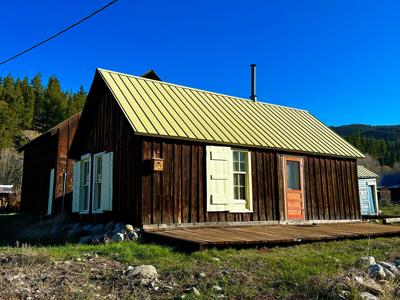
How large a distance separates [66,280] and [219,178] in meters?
6.65

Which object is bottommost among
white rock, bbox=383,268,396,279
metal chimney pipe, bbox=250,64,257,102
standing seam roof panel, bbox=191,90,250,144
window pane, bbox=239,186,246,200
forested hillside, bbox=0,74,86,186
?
white rock, bbox=383,268,396,279

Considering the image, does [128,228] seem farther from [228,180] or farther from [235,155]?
[235,155]

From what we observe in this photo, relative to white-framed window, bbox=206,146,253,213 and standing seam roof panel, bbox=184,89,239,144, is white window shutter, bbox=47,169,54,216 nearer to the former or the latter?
standing seam roof panel, bbox=184,89,239,144

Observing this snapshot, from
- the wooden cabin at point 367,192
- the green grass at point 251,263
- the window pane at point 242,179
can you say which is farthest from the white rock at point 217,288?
the wooden cabin at point 367,192

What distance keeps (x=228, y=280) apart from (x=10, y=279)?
3154mm

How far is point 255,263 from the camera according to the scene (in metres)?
7.08

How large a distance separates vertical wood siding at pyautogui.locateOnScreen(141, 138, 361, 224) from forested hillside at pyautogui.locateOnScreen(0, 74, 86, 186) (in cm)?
4347

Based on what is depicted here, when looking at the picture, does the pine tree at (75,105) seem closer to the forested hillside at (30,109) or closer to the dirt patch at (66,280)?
the forested hillside at (30,109)

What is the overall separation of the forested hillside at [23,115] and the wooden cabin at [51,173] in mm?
29024

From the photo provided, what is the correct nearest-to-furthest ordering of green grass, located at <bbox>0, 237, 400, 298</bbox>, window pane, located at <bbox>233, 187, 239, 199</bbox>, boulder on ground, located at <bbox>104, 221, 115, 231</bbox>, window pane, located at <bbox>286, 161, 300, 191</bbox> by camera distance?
1. green grass, located at <bbox>0, 237, 400, 298</bbox>
2. boulder on ground, located at <bbox>104, 221, 115, 231</bbox>
3. window pane, located at <bbox>233, 187, 239, 199</bbox>
4. window pane, located at <bbox>286, 161, 300, 191</bbox>

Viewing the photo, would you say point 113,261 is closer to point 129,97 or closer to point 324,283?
point 324,283

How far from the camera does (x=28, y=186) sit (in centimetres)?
2347

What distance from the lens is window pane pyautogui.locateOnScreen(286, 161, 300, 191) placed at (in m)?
14.1

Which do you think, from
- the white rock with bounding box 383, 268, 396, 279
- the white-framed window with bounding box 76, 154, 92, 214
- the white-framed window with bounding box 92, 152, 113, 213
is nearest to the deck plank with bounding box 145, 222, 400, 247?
the white-framed window with bounding box 92, 152, 113, 213
